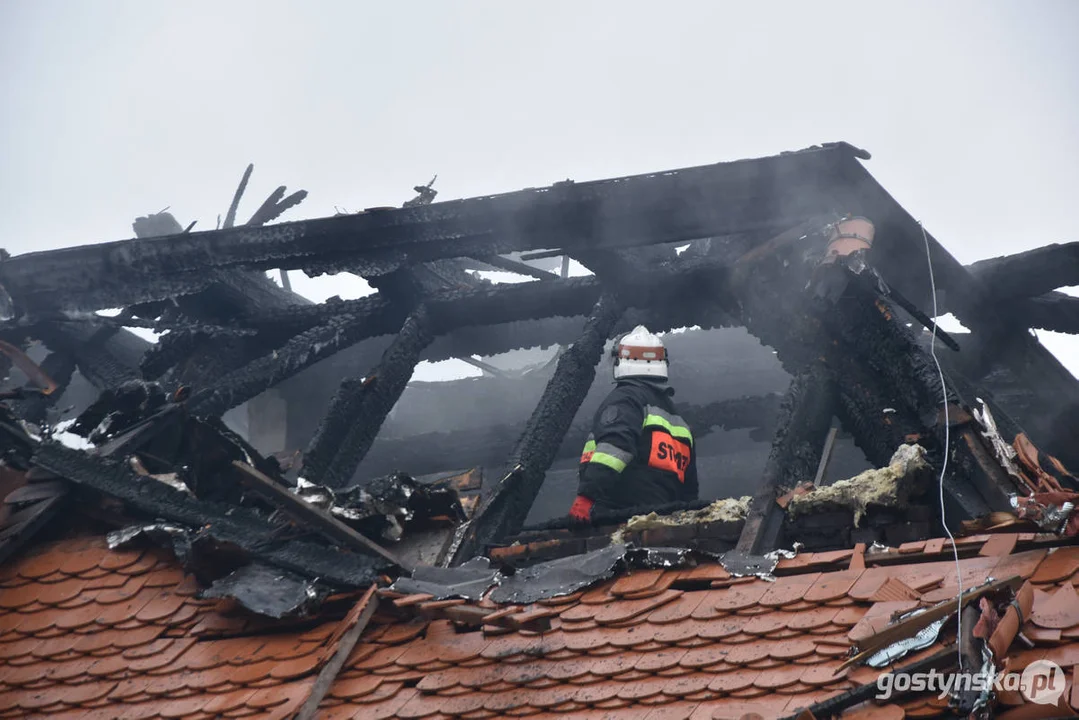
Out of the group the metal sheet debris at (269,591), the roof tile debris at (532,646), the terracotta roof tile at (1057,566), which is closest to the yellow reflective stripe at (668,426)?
the roof tile debris at (532,646)

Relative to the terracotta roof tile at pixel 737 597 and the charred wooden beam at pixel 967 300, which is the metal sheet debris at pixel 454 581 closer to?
the terracotta roof tile at pixel 737 597

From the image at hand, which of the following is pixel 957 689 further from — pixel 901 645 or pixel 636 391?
pixel 636 391

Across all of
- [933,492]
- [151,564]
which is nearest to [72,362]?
[151,564]

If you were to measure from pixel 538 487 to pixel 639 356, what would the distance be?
150 centimetres

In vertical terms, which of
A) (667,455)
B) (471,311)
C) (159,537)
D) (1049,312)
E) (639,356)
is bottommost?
(159,537)

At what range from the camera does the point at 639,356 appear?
6.97m

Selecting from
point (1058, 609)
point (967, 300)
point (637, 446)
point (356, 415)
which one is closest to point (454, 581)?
point (637, 446)

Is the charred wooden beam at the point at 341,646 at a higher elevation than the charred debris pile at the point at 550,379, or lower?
lower

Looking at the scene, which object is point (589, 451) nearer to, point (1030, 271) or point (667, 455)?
point (667, 455)

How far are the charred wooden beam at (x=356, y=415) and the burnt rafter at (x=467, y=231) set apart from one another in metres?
0.69

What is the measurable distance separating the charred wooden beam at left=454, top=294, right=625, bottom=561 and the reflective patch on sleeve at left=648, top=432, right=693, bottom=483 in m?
0.60

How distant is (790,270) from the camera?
6.24m

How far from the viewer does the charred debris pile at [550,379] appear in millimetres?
4836

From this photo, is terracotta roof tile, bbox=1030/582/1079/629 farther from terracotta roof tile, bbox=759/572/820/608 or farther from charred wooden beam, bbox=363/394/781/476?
charred wooden beam, bbox=363/394/781/476
